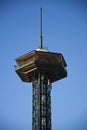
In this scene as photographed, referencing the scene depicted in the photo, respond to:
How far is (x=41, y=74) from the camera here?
196 metres

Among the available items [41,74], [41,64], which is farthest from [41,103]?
[41,64]

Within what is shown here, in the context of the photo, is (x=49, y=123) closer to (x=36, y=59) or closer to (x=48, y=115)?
(x=48, y=115)

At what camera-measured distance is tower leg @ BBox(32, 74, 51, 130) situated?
7579 inches

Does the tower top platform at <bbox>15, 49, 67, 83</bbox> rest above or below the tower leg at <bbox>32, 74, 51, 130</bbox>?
above

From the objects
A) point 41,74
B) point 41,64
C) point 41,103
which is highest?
point 41,64

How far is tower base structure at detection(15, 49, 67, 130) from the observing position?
632 feet

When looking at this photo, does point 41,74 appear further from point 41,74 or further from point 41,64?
point 41,64

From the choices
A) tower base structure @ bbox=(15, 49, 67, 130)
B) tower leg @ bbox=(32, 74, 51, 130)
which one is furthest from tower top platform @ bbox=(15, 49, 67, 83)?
tower leg @ bbox=(32, 74, 51, 130)

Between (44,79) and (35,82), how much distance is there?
213cm

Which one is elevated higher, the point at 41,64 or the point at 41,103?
the point at 41,64

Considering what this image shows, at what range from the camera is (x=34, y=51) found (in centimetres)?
19200

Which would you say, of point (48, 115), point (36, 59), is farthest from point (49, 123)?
point (36, 59)

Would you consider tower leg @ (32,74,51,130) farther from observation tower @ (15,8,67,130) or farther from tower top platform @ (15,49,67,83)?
tower top platform @ (15,49,67,83)

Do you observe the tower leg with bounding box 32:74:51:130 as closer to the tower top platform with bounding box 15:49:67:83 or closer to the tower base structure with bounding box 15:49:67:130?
the tower base structure with bounding box 15:49:67:130
